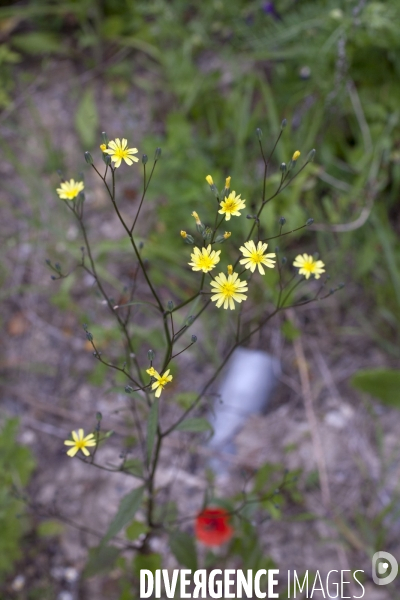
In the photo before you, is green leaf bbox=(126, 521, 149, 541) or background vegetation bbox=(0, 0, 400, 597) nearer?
green leaf bbox=(126, 521, 149, 541)

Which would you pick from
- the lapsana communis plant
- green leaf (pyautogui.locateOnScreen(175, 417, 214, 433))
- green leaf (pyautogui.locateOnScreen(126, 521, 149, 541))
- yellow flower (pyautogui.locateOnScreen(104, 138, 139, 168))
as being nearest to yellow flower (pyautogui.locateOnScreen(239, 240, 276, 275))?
the lapsana communis plant

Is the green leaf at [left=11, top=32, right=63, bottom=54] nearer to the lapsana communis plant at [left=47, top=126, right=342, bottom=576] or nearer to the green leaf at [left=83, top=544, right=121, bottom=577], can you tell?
the lapsana communis plant at [left=47, top=126, right=342, bottom=576]

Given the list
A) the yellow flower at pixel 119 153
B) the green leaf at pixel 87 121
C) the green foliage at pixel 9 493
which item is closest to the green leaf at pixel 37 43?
the green leaf at pixel 87 121

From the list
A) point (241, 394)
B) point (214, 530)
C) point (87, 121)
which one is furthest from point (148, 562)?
point (87, 121)

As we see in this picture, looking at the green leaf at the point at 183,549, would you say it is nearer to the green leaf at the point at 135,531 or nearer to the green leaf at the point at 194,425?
the green leaf at the point at 135,531

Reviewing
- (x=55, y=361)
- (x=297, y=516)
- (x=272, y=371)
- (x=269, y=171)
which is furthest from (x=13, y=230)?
(x=297, y=516)
